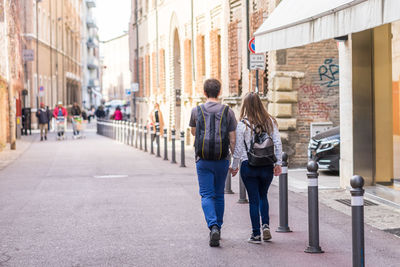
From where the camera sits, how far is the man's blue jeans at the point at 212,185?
324 inches

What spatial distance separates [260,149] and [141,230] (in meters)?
2.08

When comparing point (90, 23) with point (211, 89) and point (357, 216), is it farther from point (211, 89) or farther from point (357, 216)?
point (357, 216)

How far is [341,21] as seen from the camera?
10.4m

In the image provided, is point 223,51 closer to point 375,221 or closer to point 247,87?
point 247,87

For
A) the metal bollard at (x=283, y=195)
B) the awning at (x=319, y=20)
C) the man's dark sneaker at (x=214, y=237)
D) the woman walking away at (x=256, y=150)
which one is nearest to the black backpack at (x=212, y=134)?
the woman walking away at (x=256, y=150)

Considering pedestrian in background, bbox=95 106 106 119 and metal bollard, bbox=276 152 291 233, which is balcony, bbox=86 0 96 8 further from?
metal bollard, bbox=276 152 291 233

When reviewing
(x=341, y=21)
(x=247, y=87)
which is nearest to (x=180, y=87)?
(x=247, y=87)

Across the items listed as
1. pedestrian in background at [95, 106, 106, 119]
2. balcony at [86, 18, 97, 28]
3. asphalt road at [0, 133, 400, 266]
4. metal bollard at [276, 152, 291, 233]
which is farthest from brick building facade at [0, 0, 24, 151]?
balcony at [86, 18, 97, 28]

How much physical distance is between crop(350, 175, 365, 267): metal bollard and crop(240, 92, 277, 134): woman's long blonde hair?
2.03 meters

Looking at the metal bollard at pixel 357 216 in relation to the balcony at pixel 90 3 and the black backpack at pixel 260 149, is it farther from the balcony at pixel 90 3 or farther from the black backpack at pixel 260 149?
the balcony at pixel 90 3

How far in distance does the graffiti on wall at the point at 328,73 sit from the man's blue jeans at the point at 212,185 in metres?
10.3

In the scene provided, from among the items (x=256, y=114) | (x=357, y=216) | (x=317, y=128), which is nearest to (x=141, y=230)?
(x=256, y=114)

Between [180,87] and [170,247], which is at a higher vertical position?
[180,87]

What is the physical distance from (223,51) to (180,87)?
10703mm
